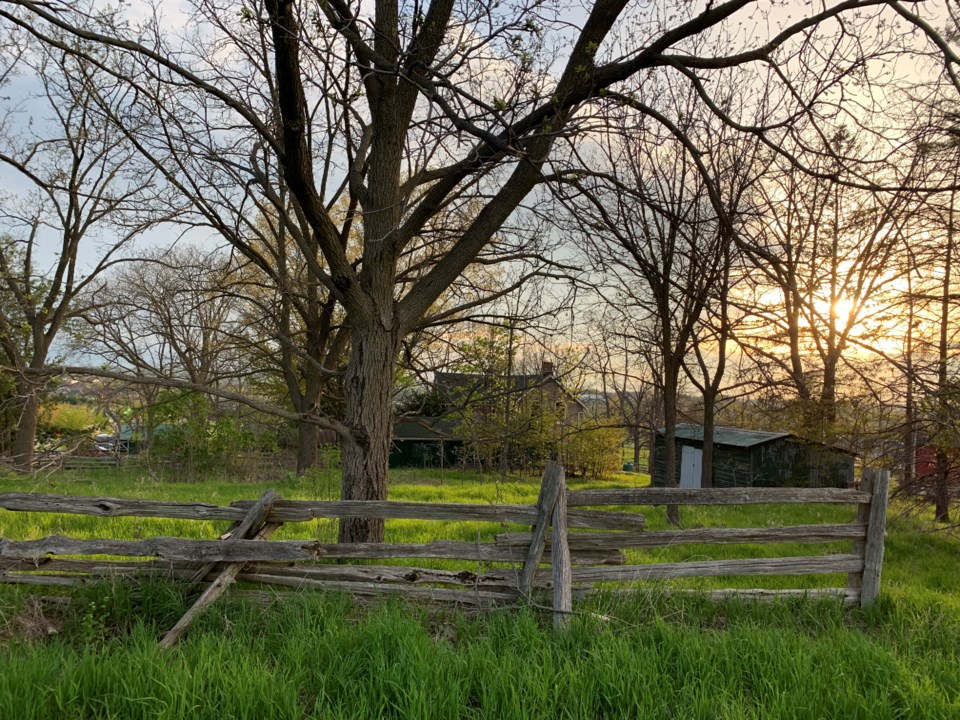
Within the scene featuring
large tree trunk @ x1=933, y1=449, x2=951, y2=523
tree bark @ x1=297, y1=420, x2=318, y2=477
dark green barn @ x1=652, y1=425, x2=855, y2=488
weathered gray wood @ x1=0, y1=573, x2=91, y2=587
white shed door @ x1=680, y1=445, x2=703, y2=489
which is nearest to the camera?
weathered gray wood @ x1=0, y1=573, x2=91, y2=587

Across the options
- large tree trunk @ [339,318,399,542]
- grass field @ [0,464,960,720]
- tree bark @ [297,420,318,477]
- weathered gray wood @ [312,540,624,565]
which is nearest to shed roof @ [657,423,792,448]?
tree bark @ [297,420,318,477]

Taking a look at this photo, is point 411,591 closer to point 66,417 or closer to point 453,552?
point 453,552

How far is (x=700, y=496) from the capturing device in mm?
4781

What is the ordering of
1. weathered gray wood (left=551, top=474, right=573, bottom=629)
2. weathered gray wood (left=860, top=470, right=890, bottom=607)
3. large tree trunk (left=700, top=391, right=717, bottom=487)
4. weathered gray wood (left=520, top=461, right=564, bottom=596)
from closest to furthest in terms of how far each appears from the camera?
weathered gray wood (left=551, top=474, right=573, bottom=629) < weathered gray wood (left=520, top=461, right=564, bottom=596) < weathered gray wood (left=860, top=470, right=890, bottom=607) < large tree trunk (left=700, top=391, right=717, bottom=487)

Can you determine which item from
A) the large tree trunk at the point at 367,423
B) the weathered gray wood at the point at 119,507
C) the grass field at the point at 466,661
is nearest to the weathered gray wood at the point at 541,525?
the grass field at the point at 466,661

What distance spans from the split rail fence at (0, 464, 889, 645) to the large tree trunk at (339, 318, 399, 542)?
A: 2.62ft

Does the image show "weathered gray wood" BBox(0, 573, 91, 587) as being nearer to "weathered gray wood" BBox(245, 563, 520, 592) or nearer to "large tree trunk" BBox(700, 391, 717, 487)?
"weathered gray wood" BBox(245, 563, 520, 592)

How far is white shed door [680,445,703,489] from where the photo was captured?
24922 mm

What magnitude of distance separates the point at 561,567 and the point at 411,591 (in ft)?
3.92

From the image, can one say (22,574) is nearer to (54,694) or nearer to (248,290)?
(54,694)

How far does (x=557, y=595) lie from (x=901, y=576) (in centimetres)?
568

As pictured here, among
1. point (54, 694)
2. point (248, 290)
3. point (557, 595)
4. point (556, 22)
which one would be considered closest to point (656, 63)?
point (556, 22)

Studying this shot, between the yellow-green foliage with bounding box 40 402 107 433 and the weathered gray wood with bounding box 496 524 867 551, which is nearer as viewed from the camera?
the weathered gray wood with bounding box 496 524 867 551

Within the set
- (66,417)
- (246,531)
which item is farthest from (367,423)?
(66,417)
